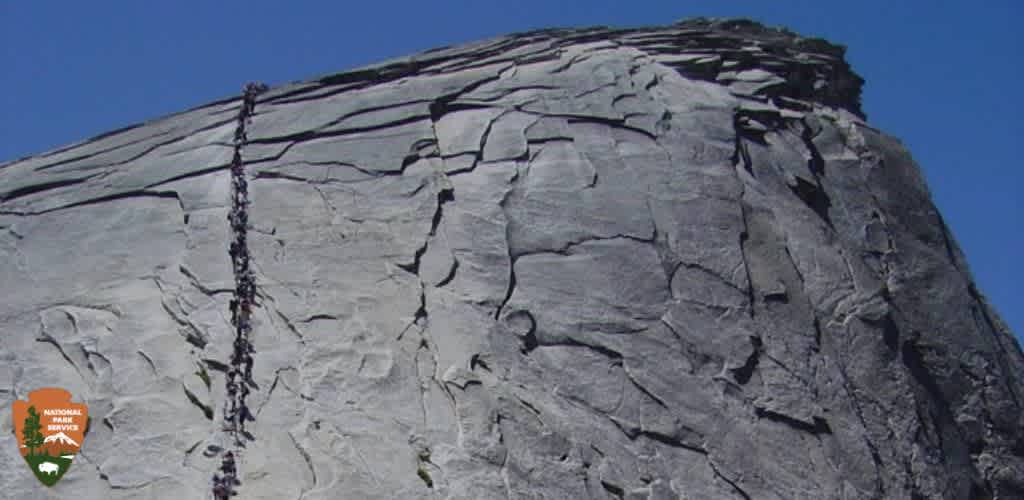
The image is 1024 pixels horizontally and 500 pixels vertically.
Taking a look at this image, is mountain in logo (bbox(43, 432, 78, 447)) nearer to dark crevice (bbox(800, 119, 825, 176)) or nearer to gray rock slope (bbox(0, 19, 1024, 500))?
gray rock slope (bbox(0, 19, 1024, 500))

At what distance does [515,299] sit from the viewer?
8.44 meters

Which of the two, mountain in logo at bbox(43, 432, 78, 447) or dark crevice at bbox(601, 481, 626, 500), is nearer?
dark crevice at bbox(601, 481, 626, 500)

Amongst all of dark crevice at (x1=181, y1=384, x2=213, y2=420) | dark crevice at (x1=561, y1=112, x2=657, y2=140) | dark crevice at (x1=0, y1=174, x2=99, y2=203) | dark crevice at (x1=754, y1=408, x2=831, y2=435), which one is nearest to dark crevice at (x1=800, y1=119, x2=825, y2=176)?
dark crevice at (x1=561, y1=112, x2=657, y2=140)

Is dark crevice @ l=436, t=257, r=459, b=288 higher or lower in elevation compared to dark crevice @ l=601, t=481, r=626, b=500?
higher

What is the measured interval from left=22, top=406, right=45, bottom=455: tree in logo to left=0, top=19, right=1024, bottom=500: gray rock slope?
99 mm

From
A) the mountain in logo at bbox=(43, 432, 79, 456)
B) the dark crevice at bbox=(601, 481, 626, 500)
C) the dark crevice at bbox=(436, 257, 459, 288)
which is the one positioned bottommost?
the mountain in logo at bbox=(43, 432, 79, 456)

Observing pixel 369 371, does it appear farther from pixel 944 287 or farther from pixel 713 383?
pixel 944 287

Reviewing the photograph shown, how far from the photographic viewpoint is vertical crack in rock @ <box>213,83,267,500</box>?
747 cm

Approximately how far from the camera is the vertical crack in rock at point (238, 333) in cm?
747

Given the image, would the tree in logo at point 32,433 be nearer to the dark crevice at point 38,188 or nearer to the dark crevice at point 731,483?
the dark crevice at point 38,188

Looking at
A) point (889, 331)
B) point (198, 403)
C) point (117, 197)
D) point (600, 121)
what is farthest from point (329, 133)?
point (889, 331)

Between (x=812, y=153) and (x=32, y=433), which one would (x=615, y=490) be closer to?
(x=32, y=433)

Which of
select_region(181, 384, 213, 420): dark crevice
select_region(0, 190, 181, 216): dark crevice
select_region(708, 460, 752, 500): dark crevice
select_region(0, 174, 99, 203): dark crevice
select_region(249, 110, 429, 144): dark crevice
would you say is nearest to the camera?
select_region(181, 384, 213, 420): dark crevice

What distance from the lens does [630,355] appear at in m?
8.31
